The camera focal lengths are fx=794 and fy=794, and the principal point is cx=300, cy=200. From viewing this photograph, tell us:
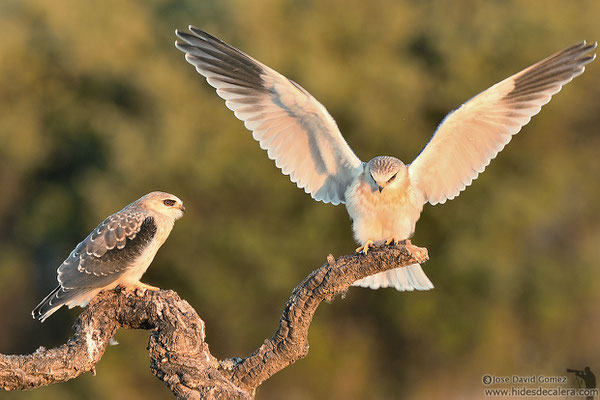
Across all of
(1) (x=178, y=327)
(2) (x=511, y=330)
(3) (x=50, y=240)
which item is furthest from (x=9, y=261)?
(1) (x=178, y=327)

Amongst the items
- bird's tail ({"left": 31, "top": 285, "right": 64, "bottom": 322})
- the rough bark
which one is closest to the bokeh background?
bird's tail ({"left": 31, "top": 285, "right": 64, "bottom": 322})

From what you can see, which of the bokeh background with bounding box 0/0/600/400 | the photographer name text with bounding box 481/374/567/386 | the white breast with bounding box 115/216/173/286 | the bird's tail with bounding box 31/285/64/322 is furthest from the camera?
the bokeh background with bounding box 0/0/600/400

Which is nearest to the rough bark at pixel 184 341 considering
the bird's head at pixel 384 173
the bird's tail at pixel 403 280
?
the bird's head at pixel 384 173

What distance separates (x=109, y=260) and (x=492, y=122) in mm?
3105

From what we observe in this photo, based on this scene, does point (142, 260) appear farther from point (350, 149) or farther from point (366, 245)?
point (350, 149)

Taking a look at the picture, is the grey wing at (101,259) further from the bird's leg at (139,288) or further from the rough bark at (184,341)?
the rough bark at (184,341)

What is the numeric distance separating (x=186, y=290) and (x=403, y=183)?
377 inches

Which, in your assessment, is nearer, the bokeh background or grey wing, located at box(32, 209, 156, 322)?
grey wing, located at box(32, 209, 156, 322)

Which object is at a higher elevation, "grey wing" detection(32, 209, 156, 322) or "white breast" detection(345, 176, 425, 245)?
"white breast" detection(345, 176, 425, 245)

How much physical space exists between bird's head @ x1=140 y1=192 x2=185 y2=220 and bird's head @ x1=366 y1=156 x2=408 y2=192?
1436 millimetres

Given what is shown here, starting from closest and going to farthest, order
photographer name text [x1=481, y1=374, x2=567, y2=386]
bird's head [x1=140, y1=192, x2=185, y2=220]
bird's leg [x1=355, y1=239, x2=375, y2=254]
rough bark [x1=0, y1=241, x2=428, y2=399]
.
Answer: rough bark [x1=0, y1=241, x2=428, y2=399] → bird's leg [x1=355, y1=239, x2=375, y2=254] → bird's head [x1=140, y1=192, x2=185, y2=220] → photographer name text [x1=481, y1=374, x2=567, y2=386]

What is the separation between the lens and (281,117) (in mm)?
6371

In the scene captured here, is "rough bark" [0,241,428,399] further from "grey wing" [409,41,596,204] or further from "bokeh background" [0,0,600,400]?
"bokeh background" [0,0,600,400]

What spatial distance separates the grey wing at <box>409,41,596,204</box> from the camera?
6.14 metres
